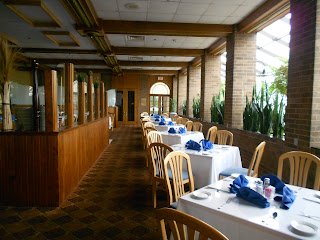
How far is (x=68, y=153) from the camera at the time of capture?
3.48 m

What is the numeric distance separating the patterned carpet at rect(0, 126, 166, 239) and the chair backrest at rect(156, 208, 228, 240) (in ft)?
4.77

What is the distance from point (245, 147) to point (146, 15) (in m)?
3.88

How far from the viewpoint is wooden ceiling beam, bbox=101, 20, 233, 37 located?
586 cm

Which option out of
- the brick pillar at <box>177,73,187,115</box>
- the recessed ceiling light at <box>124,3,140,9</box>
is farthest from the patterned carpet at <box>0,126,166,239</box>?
the brick pillar at <box>177,73,187,115</box>

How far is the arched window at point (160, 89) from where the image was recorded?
1609cm

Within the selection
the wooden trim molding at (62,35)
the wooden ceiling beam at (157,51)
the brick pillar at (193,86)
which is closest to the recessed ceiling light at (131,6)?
the wooden trim molding at (62,35)

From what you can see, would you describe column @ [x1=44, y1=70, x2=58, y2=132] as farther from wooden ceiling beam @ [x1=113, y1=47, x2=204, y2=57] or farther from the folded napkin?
wooden ceiling beam @ [x1=113, y1=47, x2=204, y2=57]

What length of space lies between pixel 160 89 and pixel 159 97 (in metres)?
0.57

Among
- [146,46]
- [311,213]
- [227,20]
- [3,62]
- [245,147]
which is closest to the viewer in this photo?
[311,213]

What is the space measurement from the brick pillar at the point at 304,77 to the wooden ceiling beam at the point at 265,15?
89 cm

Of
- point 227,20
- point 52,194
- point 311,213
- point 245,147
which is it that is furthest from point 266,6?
point 52,194

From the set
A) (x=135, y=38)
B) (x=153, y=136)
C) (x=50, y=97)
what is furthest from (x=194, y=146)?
(x=135, y=38)

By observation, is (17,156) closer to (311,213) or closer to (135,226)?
(135,226)

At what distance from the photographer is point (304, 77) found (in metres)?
3.43
